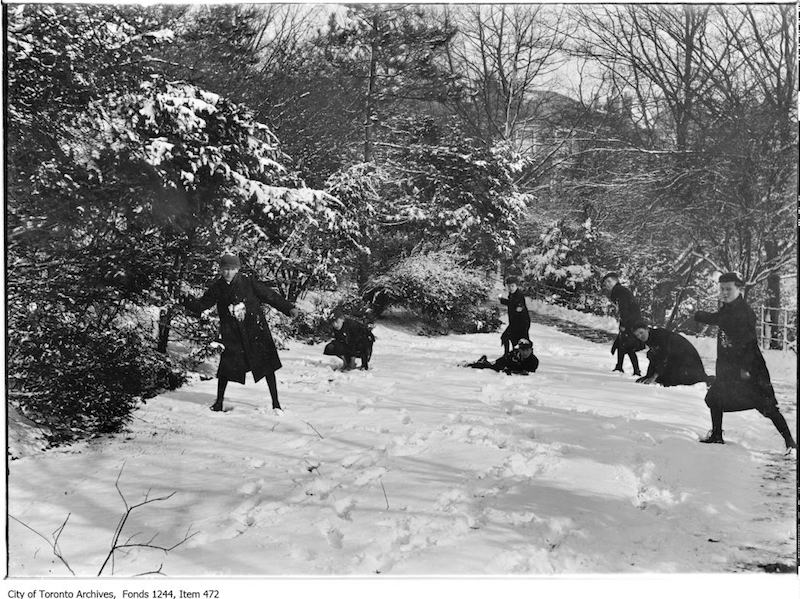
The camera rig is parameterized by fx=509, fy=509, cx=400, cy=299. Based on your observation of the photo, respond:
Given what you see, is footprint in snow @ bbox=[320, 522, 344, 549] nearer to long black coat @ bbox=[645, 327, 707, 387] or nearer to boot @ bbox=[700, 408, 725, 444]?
boot @ bbox=[700, 408, 725, 444]

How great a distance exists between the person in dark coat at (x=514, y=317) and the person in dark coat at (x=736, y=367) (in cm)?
103

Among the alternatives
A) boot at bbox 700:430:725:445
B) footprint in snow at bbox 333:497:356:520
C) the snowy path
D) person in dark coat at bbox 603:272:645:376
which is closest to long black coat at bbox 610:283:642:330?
person in dark coat at bbox 603:272:645:376

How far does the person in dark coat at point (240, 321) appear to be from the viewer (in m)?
3.16

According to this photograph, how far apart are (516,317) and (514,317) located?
13 mm

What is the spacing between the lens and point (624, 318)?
10.5 ft

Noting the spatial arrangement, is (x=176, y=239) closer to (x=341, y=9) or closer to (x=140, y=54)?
(x=140, y=54)

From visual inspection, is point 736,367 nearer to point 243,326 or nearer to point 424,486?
point 424,486

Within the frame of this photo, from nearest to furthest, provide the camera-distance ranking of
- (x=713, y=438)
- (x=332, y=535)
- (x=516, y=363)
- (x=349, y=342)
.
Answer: (x=332, y=535) → (x=713, y=438) → (x=516, y=363) → (x=349, y=342)

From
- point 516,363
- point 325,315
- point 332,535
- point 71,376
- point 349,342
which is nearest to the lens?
point 332,535

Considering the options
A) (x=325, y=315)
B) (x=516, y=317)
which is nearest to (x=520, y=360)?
(x=516, y=317)

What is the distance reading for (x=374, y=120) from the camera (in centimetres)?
337

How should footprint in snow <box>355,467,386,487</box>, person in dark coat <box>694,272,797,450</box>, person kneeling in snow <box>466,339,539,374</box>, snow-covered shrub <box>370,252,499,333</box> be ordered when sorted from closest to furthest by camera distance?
1. footprint in snow <box>355,467,386,487</box>
2. person in dark coat <box>694,272,797,450</box>
3. person kneeling in snow <box>466,339,539,374</box>
4. snow-covered shrub <box>370,252,499,333</box>

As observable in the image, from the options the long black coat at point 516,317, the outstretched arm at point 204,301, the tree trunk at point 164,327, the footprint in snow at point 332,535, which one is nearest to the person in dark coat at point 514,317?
the long black coat at point 516,317

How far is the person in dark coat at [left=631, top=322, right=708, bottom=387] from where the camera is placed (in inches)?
117
